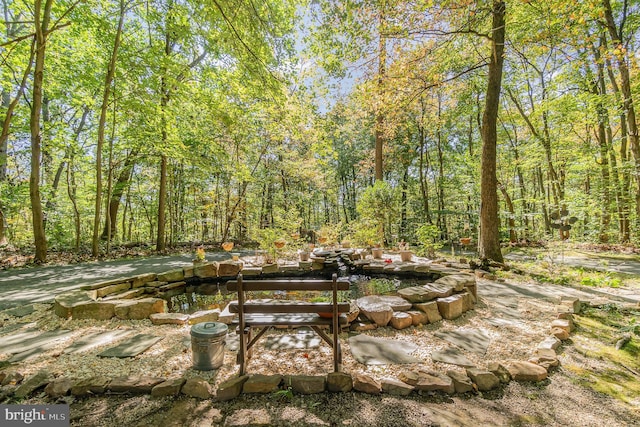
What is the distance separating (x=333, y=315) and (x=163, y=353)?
64.4 inches

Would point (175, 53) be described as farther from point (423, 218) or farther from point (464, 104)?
point (423, 218)

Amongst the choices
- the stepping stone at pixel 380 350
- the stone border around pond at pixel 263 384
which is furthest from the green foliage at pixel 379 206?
the stone border around pond at pixel 263 384

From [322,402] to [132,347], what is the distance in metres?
1.93

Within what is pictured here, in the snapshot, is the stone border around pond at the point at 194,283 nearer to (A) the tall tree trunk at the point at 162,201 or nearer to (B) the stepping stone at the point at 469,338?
(B) the stepping stone at the point at 469,338

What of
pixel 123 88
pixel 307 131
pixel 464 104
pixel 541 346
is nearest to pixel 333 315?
pixel 541 346

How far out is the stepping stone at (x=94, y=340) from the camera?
2.39 m

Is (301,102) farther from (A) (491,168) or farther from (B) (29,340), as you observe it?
(B) (29,340)

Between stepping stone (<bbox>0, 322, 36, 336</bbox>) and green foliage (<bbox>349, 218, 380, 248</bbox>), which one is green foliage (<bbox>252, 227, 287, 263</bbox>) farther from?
stepping stone (<bbox>0, 322, 36, 336</bbox>)

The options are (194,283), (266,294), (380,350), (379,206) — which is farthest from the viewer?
(379,206)

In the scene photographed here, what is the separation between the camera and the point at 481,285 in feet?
14.6

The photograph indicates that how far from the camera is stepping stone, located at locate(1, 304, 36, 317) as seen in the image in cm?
313

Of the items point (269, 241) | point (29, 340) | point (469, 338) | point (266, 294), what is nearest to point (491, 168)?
point (469, 338)

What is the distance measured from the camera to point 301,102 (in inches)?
225

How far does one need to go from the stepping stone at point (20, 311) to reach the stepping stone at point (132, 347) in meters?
1.76
